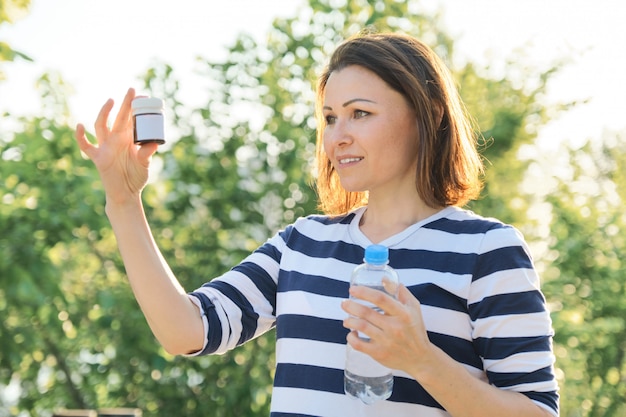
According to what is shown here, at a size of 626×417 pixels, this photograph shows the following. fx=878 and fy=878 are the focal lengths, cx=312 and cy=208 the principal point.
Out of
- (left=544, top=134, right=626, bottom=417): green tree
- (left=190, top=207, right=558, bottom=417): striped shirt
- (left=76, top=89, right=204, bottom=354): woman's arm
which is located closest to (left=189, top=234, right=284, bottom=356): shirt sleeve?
(left=190, top=207, right=558, bottom=417): striped shirt

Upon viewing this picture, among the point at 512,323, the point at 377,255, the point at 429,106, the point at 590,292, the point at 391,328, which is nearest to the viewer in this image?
the point at 391,328

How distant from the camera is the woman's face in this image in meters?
1.96

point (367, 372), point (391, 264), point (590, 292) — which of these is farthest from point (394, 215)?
point (590, 292)

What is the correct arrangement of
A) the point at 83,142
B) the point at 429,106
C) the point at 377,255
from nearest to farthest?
1. the point at 377,255
2. the point at 83,142
3. the point at 429,106

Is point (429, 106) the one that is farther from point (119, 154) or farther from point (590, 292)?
point (590, 292)

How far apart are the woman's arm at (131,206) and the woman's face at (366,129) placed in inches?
16.4

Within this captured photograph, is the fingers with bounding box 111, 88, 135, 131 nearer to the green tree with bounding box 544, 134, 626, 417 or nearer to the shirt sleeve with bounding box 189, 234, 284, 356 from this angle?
the shirt sleeve with bounding box 189, 234, 284, 356

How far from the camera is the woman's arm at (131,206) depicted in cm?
189

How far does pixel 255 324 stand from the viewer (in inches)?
84.4

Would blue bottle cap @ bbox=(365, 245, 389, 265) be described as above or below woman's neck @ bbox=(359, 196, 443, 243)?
below

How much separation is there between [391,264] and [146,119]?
619 millimetres

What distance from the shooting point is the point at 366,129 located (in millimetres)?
1955

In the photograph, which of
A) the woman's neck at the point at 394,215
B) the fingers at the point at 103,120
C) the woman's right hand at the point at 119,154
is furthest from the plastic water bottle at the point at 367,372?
the fingers at the point at 103,120

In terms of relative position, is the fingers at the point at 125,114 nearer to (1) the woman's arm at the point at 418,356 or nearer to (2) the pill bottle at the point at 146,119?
(2) the pill bottle at the point at 146,119
